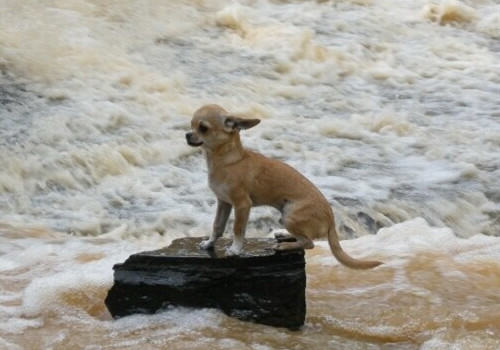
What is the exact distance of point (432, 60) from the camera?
1355cm

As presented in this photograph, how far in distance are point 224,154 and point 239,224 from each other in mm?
356

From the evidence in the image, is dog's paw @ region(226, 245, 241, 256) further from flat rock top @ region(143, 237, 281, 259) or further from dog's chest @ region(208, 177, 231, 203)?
dog's chest @ region(208, 177, 231, 203)

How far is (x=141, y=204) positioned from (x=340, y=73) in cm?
485

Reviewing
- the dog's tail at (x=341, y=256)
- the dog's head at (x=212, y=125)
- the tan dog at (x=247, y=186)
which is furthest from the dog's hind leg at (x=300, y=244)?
the dog's head at (x=212, y=125)

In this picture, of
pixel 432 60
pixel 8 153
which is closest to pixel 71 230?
pixel 8 153

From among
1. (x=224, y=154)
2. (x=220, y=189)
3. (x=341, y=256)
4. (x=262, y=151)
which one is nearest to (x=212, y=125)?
(x=224, y=154)

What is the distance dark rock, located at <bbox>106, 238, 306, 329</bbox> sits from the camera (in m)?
5.04

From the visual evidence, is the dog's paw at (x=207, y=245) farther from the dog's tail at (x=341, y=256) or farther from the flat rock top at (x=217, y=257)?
→ the dog's tail at (x=341, y=256)

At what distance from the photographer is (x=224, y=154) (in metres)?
4.97

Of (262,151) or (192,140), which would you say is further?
(262,151)

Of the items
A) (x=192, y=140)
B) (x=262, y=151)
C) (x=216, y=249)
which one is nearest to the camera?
(x=192, y=140)

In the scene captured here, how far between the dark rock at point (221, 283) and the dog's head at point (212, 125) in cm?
61

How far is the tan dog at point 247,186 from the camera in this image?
4.87m

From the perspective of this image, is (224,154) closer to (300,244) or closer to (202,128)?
(202,128)
